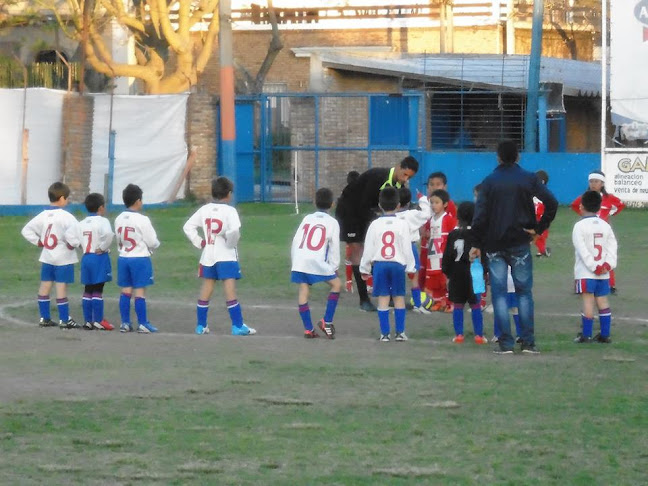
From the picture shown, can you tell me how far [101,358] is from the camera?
396 inches

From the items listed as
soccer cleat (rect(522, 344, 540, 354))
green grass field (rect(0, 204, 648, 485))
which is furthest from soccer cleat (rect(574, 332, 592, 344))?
soccer cleat (rect(522, 344, 540, 354))

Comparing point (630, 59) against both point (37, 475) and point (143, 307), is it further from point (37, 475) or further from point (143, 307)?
point (37, 475)

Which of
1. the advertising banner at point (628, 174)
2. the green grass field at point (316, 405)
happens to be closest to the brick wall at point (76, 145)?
the advertising banner at point (628, 174)

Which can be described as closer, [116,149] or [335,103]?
[116,149]

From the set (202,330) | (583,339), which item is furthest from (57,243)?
(583,339)

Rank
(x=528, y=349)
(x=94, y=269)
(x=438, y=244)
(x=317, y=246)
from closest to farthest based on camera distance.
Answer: (x=528, y=349), (x=317, y=246), (x=94, y=269), (x=438, y=244)

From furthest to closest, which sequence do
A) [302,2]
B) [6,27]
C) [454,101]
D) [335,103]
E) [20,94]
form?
[302,2], [6,27], [454,101], [335,103], [20,94]

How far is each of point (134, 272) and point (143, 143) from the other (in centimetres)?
1571

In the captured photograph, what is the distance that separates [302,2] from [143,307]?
35.4 meters

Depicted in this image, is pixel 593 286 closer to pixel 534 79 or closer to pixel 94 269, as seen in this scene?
pixel 94 269

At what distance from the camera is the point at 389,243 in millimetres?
11133

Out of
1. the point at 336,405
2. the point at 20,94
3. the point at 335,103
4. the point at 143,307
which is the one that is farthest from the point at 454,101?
the point at 336,405

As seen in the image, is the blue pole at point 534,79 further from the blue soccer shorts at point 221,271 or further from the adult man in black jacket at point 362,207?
the blue soccer shorts at point 221,271

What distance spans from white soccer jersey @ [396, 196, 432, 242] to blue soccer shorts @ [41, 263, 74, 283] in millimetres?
3314
